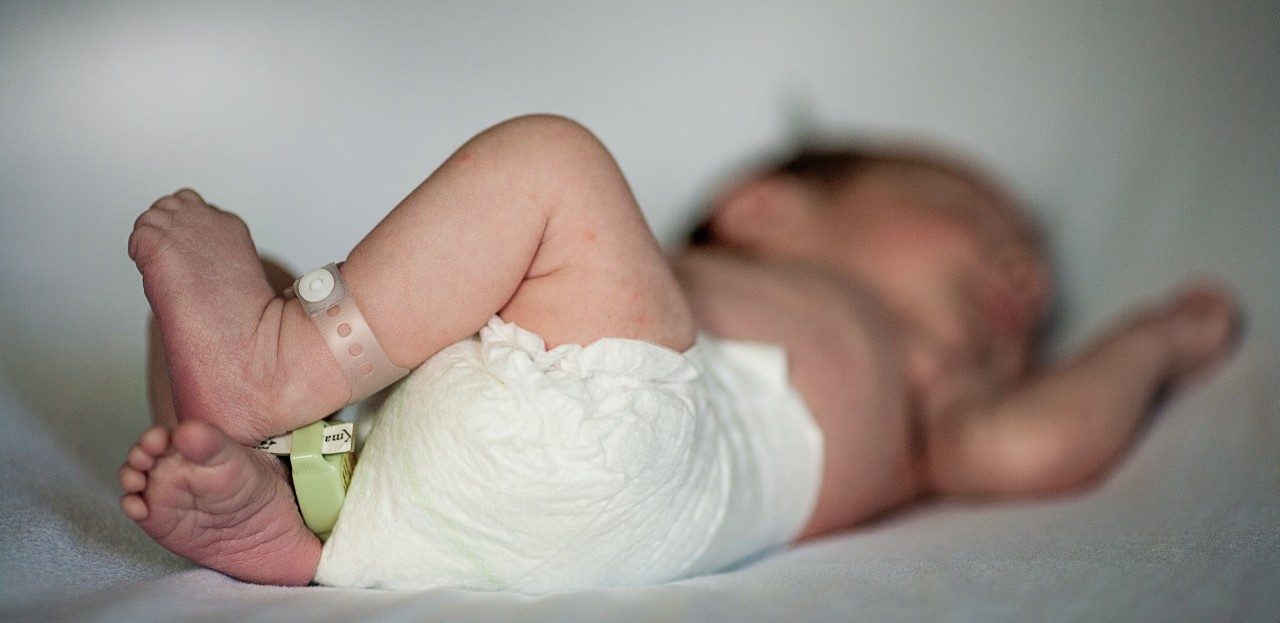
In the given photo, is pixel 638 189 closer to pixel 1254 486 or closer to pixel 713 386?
pixel 713 386

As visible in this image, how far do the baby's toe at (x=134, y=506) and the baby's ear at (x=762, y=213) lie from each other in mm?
1179

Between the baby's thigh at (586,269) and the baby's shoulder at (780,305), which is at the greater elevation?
the baby's thigh at (586,269)

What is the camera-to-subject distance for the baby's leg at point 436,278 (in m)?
0.78

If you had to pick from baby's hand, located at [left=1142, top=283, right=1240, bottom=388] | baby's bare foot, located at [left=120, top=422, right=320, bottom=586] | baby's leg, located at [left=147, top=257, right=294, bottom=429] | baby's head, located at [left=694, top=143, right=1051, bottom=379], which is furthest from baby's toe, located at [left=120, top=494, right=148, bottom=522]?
baby's hand, located at [left=1142, top=283, right=1240, bottom=388]

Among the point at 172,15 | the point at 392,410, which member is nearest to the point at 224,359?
the point at 392,410

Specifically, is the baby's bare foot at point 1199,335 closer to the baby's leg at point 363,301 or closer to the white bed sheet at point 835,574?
the white bed sheet at point 835,574

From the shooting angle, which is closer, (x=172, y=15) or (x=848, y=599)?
(x=848, y=599)

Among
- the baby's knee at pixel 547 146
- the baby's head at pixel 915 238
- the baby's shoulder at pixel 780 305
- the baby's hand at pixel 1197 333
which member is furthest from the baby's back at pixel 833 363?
the baby's hand at pixel 1197 333

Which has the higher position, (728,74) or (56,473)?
(728,74)

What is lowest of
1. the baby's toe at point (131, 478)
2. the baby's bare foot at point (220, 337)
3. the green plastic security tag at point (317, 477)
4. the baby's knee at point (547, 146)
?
the green plastic security tag at point (317, 477)

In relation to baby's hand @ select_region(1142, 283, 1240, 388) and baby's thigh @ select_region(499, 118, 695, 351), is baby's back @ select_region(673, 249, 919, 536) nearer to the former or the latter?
baby's thigh @ select_region(499, 118, 695, 351)

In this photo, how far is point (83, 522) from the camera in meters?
0.86

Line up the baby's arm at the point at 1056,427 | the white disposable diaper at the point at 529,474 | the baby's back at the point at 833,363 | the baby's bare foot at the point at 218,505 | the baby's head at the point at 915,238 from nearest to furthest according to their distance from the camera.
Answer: the baby's bare foot at the point at 218,505
the white disposable diaper at the point at 529,474
the baby's back at the point at 833,363
the baby's arm at the point at 1056,427
the baby's head at the point at 915,238

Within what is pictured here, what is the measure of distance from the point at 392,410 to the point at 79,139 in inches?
39.0
